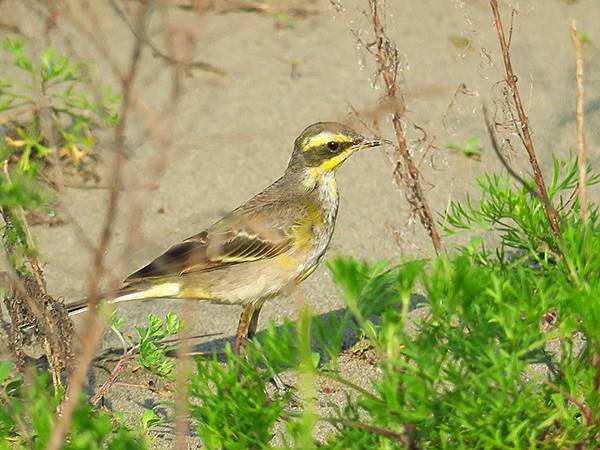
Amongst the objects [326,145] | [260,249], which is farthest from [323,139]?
[260,249]

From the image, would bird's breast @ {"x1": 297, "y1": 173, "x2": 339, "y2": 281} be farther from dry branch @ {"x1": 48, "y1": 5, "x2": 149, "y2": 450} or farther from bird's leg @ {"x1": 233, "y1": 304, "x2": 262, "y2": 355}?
dry branch @ {"x1": 48, "y1": 5, "x2": 149, "y2": 450}

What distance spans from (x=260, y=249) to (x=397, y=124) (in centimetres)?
123

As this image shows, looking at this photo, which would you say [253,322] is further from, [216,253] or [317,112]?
[317,112]

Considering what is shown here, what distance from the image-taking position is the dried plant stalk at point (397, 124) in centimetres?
495

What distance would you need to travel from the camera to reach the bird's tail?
586 cm

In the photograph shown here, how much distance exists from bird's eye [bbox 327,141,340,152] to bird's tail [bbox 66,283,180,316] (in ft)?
3.58

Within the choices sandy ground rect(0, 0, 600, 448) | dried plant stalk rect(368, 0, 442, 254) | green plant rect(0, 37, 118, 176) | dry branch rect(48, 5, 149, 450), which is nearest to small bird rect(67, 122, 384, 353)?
sandy ground rect(0, 0, 600, 448)

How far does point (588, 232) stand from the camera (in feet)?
11.5

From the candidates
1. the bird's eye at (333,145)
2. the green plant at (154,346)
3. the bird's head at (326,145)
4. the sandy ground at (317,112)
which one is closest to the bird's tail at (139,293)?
the sandy ground at (317,112)

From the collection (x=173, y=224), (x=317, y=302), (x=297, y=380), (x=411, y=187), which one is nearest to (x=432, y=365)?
(x=411, y=187)

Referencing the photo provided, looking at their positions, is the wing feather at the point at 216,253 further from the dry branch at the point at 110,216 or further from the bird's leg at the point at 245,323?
the dry branch at the point at 110,216

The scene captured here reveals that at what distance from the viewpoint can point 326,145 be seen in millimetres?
6227

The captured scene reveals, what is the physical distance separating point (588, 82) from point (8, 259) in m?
5.29

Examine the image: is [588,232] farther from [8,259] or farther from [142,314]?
[142,314]
